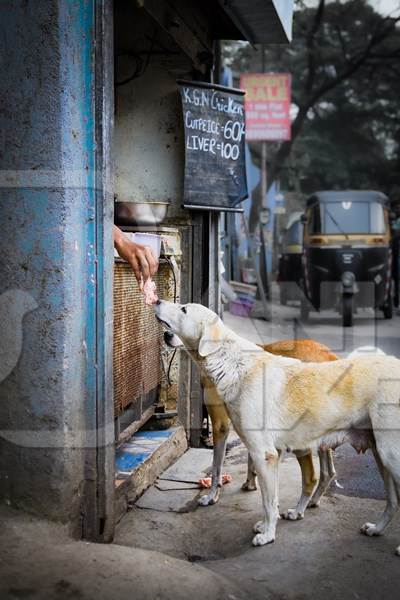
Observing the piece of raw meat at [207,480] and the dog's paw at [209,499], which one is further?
the piece of raw meat at [207,480]

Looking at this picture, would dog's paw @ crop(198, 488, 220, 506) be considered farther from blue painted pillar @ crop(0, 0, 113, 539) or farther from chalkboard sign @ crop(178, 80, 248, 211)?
chalkboard sign @ crop(178, 80, 248, 211)

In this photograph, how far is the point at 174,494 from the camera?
476 cm

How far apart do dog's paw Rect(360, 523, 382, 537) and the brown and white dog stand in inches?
15.9

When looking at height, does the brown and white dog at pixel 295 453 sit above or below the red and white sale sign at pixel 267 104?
below

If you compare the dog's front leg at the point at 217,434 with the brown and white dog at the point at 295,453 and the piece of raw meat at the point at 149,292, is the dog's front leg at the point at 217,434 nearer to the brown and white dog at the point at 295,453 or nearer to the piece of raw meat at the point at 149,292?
the brown and white dog at the point at 295,453

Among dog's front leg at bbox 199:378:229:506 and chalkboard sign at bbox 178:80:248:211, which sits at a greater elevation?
chalkboard sign at bbox 178:80:248:211

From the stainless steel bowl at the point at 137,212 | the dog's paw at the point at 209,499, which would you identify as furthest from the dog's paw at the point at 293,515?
the stainless steel bowl at the point at 137,212

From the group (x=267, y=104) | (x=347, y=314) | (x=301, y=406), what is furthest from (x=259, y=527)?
(x=267, y=104)

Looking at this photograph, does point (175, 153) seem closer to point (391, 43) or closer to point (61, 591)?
point (61, 591)

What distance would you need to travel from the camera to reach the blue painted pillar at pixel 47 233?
3.25 metres

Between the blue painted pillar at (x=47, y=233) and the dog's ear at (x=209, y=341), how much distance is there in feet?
2.79

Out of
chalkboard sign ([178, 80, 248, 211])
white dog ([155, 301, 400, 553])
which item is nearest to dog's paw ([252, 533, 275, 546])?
white dog ([155, 301, 400, 553])

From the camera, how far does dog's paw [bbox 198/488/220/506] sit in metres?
4.59

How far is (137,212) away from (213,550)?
2.53 meters
